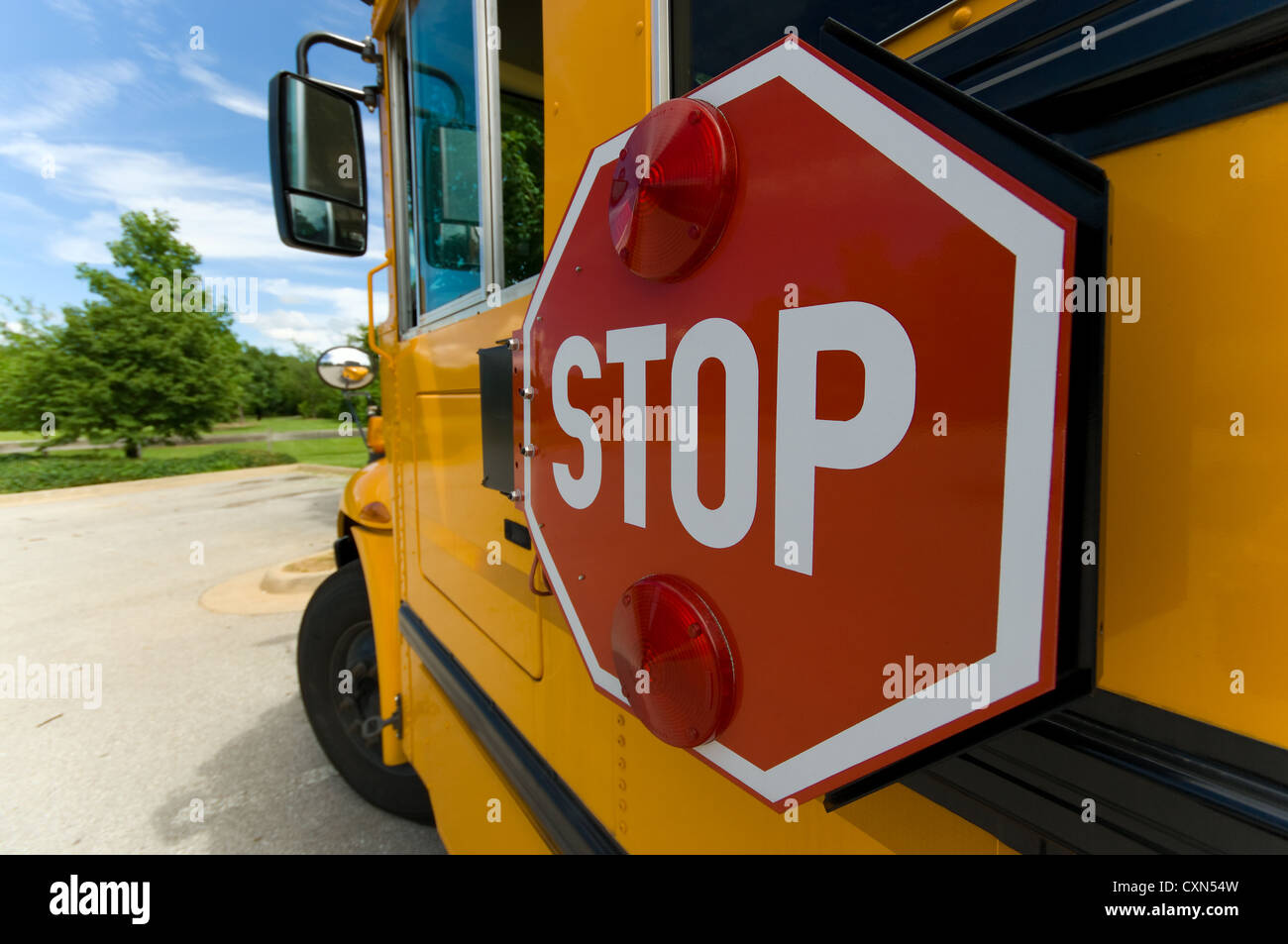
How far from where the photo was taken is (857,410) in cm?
48

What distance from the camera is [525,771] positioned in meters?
1.24

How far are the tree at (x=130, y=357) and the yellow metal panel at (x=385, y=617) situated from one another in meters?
17.9

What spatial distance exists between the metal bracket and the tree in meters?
18.0

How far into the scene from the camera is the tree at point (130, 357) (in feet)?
56.1

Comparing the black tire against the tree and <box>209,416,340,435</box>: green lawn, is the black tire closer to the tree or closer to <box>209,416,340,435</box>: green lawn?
the tree

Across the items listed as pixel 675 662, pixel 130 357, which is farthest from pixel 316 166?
Answer: pixel 130 357

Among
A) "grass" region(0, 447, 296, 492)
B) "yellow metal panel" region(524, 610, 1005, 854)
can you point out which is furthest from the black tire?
"grass" region(0, 447, 296, 492)

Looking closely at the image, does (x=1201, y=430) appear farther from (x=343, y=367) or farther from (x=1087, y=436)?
(x=343, y=367)

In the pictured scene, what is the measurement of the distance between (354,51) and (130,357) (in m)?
21.0
